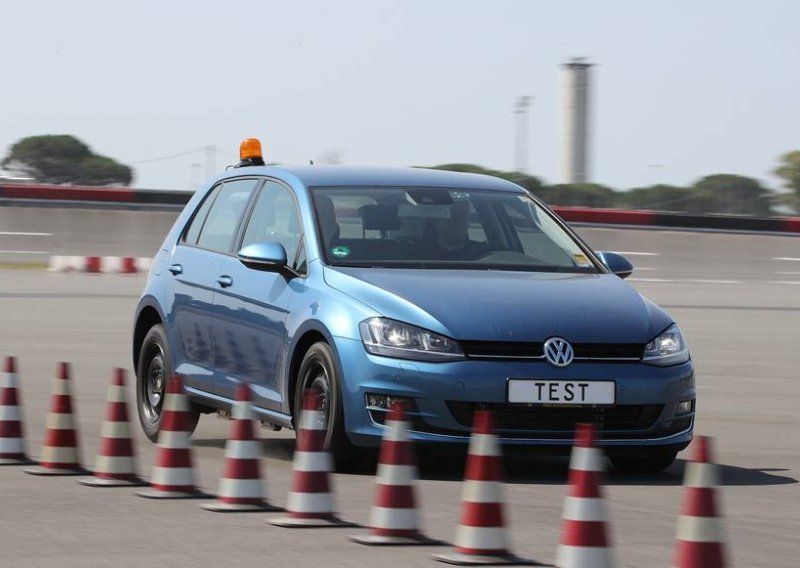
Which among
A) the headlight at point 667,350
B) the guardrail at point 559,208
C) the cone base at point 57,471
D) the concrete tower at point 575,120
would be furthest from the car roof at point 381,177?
the concrete tower at point 575,120

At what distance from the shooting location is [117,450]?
8.09m

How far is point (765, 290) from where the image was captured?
30.4 meters

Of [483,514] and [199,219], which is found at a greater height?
[199,219]

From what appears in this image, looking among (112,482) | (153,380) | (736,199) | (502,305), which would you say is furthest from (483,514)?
(736,199)

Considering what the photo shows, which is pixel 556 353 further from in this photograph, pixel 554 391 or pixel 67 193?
pixel 67 193

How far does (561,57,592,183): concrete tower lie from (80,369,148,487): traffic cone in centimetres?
9002

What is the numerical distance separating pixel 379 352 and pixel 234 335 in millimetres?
1451

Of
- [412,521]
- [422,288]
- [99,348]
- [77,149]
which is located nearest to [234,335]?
[422,288]

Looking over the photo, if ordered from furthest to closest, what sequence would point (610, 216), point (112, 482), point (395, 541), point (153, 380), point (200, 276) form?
point (610, 216) → point (153, 380) → point (200, 276) → point (112, 482) → point (395, 541)

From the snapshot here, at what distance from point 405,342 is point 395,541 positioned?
1800 mm

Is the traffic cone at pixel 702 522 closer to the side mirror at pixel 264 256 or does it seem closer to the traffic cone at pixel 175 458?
the traffic cone at pixel 175 458

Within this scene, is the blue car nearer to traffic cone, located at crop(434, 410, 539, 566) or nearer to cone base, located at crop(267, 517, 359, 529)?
cone base, located at crop(267, 517, 359, 529)

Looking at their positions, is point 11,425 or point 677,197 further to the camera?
point 677,197

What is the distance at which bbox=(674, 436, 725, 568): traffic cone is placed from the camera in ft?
17.4
